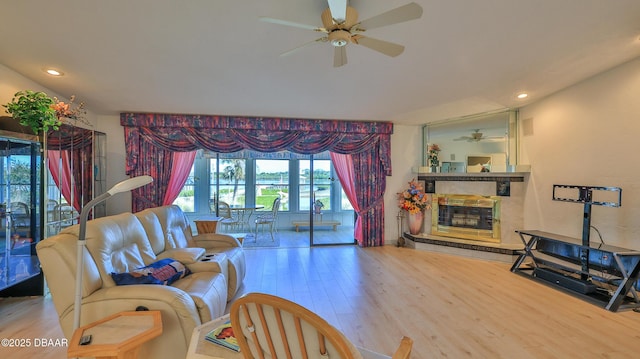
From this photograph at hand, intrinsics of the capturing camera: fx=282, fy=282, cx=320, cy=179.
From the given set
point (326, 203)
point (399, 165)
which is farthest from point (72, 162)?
point (399, 165)

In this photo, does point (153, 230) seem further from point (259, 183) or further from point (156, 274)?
point (259, 183)

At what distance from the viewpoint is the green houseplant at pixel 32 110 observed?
2693 millimetres

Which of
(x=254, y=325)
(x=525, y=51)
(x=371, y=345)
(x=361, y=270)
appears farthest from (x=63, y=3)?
(x=361, y=270)

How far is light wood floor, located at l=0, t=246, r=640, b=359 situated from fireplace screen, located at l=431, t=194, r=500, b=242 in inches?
28.2

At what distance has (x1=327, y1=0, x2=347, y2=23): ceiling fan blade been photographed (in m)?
1.60

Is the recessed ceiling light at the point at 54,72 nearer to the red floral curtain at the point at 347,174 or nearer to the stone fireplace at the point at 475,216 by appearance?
the red floral curtain at the point at 347,174

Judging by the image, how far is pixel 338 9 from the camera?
1.68m

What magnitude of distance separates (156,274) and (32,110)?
2.14 m

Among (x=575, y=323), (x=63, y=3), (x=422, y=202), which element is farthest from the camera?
(x=422, y=202)

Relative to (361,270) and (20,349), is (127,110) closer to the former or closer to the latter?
(20,349)

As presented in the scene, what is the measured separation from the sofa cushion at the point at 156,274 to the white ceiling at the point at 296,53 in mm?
1907

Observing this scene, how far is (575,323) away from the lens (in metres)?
2.63

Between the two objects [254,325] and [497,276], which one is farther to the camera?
[497,276]

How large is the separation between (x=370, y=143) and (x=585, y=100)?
119 inches
